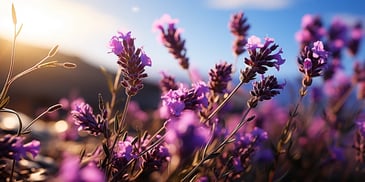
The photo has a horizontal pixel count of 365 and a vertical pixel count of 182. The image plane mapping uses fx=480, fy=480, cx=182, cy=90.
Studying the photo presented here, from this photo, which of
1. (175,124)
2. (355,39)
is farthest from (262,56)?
(355,39)

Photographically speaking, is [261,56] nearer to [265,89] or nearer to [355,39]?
[265,89]

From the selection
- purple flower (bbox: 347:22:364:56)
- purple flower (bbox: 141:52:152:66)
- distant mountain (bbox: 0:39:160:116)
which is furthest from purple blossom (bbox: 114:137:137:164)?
distant mountain (bbox: 0:39:160:116)

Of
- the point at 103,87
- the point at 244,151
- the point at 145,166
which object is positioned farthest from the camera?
the point at 103,87

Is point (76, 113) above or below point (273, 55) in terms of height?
below

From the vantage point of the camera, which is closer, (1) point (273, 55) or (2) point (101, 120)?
(2) point (101, 120)

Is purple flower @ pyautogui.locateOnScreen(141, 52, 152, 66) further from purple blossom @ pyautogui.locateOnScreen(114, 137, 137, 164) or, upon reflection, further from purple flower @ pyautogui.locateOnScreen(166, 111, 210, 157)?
purple flower @ pyautogui.locateOnScreen(166, 111, 210, 157)

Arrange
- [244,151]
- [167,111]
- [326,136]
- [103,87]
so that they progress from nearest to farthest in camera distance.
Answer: [167,111], [244,151], [326,136], [103,87]

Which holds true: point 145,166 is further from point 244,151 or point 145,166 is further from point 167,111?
point 244,151

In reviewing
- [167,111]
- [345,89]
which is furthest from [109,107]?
[345,89]
